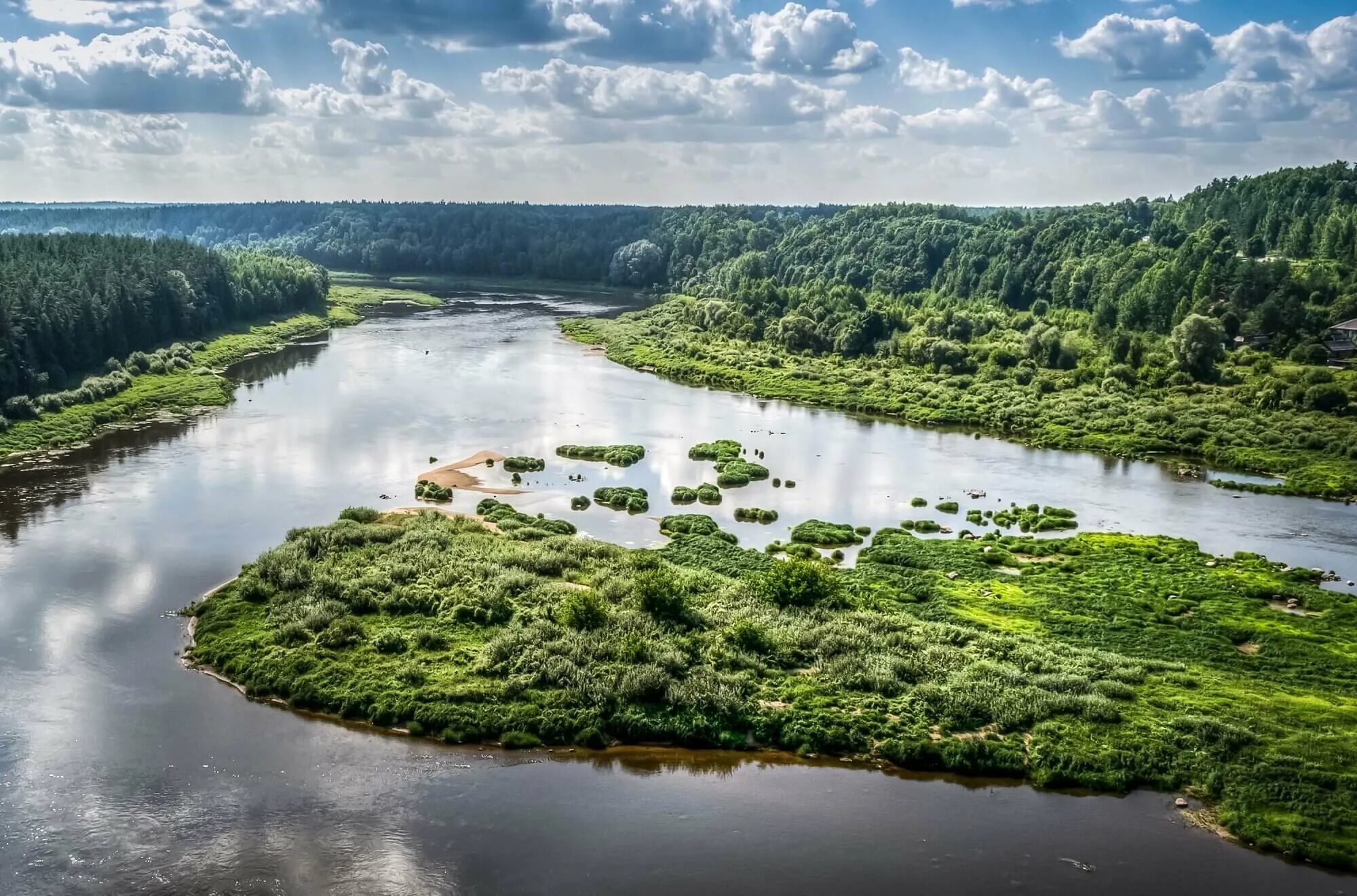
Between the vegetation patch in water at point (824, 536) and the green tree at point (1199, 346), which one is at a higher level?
the green tree at point (1199, 346)

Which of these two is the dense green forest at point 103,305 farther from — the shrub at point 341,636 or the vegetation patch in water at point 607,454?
the shrub at point 341,636

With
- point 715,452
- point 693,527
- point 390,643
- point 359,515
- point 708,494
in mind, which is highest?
point 715,452

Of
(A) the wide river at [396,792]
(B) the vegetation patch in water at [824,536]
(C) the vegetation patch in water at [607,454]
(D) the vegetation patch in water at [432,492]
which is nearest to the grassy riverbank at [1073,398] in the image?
(A) the wide river at [396,792]

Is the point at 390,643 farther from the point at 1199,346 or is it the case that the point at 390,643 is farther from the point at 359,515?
the point at 1199,346

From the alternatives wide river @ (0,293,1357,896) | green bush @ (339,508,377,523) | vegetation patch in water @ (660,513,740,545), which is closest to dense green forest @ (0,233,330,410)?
wide river @ (0,293,1357,896)

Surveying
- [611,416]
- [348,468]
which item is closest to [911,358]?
[611,416]

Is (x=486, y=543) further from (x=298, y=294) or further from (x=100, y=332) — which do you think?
(x=298, y=294)

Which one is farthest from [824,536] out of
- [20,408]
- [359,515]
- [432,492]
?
[20,408]
